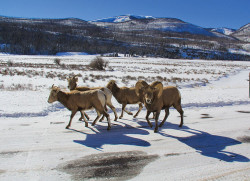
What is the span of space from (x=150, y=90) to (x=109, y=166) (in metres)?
2.80

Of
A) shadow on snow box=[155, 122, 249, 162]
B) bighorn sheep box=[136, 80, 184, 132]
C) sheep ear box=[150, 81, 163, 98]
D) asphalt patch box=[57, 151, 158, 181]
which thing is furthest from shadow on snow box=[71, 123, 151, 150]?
sheep ear box=[150, 81, 163, 98]

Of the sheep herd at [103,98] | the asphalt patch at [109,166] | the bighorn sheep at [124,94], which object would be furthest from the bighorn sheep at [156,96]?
the asphalt patch at [109,166]

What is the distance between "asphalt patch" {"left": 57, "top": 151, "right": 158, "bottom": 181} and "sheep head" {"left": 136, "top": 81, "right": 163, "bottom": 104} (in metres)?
1.81

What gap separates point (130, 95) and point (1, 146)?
5.05 meters

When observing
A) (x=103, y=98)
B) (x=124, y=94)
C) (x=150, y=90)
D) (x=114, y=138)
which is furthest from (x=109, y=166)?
(x=124, y=94)

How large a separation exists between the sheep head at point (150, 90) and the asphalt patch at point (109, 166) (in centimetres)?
181

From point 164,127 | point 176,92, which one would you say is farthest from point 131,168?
point 176,92

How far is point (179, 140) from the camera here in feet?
20.6

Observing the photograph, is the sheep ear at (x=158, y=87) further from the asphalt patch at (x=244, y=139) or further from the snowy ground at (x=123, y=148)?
the asphalt patch at (x=244, y=139)

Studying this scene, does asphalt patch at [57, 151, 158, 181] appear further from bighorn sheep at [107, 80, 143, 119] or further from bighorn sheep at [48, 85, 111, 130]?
bighorn sheep at [107, 80, 143, 119]

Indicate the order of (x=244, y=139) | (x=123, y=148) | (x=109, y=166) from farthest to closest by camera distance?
(x=244, y=139) < (x=123, y=148) < (x=109, y=166)

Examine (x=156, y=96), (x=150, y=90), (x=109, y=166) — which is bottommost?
(x=109, y=166)

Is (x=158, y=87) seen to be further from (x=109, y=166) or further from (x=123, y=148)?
(x=109, y=166)

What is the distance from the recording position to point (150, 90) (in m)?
6.66
